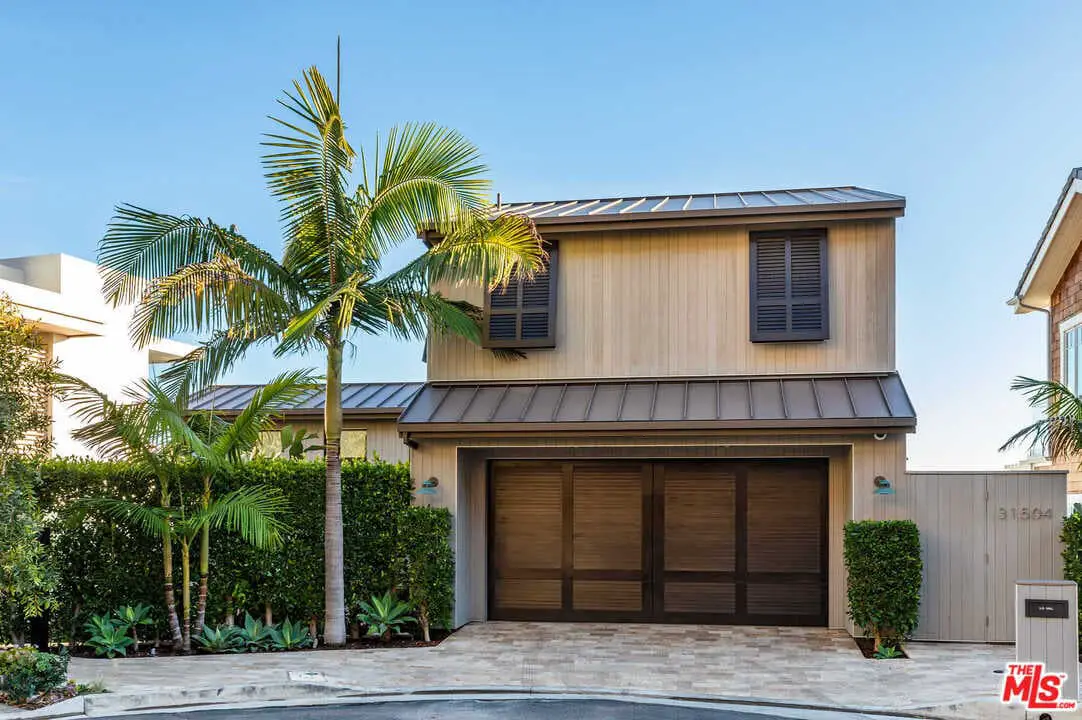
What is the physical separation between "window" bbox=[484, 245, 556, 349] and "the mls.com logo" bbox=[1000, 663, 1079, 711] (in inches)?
278

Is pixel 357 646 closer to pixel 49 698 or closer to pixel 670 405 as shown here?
pixel 49 698

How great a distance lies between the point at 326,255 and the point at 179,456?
306cm

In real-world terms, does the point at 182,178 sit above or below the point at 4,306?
above

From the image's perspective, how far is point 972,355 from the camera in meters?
19.8

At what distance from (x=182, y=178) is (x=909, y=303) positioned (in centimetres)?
1689

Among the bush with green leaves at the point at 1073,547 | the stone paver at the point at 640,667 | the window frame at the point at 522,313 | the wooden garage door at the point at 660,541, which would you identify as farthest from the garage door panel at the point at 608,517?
the bush with green leaves at the point at 1073,547

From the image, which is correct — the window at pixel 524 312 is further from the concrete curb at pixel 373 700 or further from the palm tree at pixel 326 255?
the concrete curb at pixel 373 700

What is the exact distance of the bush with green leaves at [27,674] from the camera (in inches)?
350

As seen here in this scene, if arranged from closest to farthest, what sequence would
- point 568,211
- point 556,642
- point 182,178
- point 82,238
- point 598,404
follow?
point 556,642, point 598,404, point 568,211, point 182,178, point 82,238

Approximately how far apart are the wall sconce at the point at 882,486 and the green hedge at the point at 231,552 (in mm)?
5873

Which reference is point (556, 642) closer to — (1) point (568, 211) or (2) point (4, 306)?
(1) point (568, 211)

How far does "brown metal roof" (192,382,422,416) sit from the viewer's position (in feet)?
55.8

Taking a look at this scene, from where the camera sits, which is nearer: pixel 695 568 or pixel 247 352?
pixel 247 352

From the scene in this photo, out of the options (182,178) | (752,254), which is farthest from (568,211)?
(182,178)
